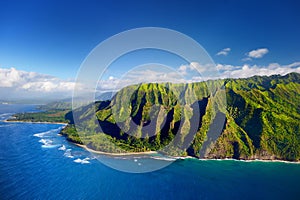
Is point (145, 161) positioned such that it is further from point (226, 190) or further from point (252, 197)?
point (252, 197)

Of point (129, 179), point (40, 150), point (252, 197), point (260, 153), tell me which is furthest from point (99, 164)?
point (260, 153)

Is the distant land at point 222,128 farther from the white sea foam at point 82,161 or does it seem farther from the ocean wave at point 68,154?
the white sea foam at point 82,161

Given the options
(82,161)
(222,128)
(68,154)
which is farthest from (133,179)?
(222,128)

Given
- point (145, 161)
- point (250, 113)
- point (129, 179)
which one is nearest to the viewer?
point (129, 179)

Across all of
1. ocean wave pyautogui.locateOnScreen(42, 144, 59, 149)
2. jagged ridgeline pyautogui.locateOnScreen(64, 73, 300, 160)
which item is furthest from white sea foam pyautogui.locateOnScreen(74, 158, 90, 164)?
ocean wave pyautogui.locateOnScreen(42, 144, 59, 149)

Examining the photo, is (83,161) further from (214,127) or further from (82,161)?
(214,127)
